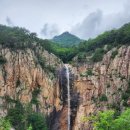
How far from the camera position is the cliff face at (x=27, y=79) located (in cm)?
6506

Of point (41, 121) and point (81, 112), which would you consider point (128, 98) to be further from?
point (41, 121)

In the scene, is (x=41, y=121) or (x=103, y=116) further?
(x=41, y=121)

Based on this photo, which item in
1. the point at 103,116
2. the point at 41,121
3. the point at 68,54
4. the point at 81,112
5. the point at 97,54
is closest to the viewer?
the point at 103,116

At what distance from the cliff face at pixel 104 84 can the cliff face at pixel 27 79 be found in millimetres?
4619

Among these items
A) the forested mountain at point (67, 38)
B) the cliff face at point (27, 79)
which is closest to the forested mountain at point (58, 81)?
the cliff face at point (27, 79)

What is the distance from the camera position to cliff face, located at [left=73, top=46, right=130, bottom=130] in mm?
64812

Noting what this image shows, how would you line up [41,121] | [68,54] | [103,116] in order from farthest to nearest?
[68,54]
[41,121]
[103,116]

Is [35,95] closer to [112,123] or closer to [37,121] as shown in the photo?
[37,121]

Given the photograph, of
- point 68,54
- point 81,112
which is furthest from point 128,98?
point 68,54

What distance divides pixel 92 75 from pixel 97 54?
405cm

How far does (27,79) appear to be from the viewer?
220 ft

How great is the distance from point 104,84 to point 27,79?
12.8 meters

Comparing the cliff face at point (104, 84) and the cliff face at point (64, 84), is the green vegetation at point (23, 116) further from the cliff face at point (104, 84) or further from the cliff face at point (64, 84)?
the cliff face at point (104, 84)

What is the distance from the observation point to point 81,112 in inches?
2603
